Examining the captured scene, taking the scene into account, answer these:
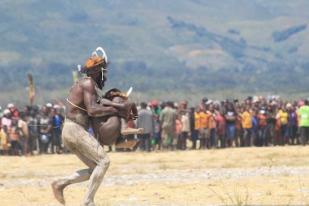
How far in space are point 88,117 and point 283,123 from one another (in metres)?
21.0

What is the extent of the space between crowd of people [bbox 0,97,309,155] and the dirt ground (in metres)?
1.23

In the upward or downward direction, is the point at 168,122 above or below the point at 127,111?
above

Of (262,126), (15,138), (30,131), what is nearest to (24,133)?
(15,138)

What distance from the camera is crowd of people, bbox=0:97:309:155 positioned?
1357 inches

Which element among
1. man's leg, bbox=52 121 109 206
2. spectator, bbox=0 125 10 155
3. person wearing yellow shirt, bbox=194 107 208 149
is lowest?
man's leg, bbox=52 121 109 206

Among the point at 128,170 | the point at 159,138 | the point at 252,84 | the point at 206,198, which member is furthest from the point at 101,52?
the point at 252,84

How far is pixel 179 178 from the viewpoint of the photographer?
23328 millimetres

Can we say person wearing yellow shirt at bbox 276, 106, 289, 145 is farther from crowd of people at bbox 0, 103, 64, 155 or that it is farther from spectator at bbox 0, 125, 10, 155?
spectator at bbox 0, 125, 10, 155

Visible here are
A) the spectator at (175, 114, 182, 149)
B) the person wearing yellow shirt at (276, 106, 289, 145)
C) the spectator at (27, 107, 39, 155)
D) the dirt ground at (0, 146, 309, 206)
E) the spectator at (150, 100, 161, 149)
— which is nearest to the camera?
the dirt ground at (0, 146, 309, 206)

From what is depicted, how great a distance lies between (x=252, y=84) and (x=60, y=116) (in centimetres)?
13322

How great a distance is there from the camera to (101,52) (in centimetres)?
1642

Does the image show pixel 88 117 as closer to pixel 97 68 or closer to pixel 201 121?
pixel 97 68

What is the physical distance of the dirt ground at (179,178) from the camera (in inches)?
740

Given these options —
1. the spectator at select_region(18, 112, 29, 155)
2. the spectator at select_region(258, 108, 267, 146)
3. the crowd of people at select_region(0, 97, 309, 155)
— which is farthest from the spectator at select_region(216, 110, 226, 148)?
the spectator at select_region(18, 112, 29, 155)
